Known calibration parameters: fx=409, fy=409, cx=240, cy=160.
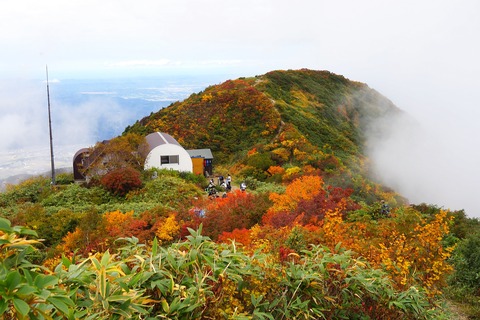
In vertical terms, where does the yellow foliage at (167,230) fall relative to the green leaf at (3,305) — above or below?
below

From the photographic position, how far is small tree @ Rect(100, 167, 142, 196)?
20391 mm

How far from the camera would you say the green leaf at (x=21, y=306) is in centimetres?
175

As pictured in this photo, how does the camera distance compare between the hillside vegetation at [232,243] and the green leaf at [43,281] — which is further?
the hillside vegetation at [232,243]

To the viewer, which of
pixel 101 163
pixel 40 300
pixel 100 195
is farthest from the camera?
pixel 101 163

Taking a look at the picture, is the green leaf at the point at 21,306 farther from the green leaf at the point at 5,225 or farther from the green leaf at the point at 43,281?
the green leaf at the point at 5,225

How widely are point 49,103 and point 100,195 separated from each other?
381 inches

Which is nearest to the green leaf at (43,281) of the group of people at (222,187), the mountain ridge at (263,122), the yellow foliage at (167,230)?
the yellow foliage at (167,230)

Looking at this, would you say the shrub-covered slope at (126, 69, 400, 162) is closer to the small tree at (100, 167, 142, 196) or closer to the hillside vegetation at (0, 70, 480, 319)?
the hillside vegetation at (0, 70, 480, 319)

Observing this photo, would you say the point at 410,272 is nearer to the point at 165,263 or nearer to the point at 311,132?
the point at 165,263

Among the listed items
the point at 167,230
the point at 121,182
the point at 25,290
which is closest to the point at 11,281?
the point at 25,290

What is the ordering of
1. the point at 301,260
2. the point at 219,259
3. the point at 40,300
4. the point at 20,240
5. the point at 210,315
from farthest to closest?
the point at 301,260 < the point at 219,259 < the point at 210,315 < the point at 20,240 < the point at 40,300

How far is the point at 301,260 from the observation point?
3773 millimetres

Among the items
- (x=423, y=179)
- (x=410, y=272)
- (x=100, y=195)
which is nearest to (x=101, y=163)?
(x=100, y=195)

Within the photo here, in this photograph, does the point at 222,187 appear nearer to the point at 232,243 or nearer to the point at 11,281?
the point at 232,243
